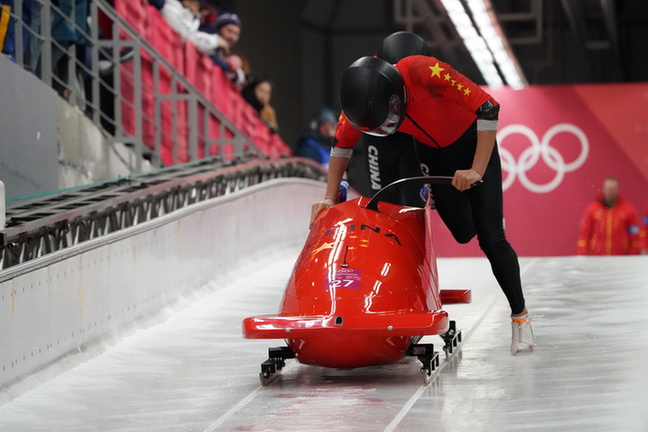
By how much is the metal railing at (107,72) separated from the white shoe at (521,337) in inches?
131

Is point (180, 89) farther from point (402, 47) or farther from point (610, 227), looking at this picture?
point (402, 47)

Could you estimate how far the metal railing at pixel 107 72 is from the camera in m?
6.95

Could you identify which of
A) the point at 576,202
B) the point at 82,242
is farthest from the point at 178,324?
the point at 576,202

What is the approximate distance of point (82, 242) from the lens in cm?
508

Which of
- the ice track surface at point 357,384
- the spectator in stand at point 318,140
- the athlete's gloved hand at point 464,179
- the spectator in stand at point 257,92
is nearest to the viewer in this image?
the ice track surface at point 357,384

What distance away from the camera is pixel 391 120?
4.29 metres

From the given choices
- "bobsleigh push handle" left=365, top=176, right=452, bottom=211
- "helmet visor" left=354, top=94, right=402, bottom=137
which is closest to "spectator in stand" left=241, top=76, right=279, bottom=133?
"bobsleigh push handle" left=365, top=176, right=452, bottom=211

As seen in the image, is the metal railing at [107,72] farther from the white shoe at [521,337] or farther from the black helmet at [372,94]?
the white shoe at [521,337]

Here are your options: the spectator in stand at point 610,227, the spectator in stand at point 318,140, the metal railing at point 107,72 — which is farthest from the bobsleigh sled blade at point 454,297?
the spectator in stand at point 318,140

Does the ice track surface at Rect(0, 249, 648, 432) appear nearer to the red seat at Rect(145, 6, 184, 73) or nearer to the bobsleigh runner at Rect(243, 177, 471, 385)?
the bobsleigh runner at Rect(243, 177, 471, 385)

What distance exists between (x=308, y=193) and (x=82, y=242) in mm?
5784

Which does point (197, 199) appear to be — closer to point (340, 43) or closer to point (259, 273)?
point (259, 273)

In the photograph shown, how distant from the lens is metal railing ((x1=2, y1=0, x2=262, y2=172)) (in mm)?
6945

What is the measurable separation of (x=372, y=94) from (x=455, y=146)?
0.56m
